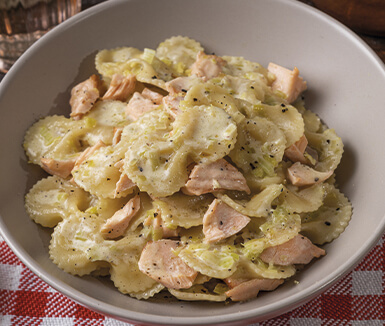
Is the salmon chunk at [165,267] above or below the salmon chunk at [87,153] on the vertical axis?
below

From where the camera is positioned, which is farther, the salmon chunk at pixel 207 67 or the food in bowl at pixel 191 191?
the salmon chunk at pixel 207 67

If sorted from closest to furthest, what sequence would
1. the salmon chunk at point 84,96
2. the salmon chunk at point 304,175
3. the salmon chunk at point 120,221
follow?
the salmon chunk at point 120,221
the salmon chunk at point 304,175
the salmon chunk at point 84,96

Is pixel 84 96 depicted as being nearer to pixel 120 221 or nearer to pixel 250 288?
pixel 120 221

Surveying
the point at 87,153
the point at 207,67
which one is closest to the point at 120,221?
the point at 87,153

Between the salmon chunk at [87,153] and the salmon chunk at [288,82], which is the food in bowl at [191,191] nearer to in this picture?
the salmon chunk at [87,153]

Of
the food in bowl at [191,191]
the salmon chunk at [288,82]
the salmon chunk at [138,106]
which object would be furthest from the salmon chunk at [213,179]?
the salmon chunk at [288,82]

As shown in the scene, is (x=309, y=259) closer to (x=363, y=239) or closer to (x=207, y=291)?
(x=363, y=239)
